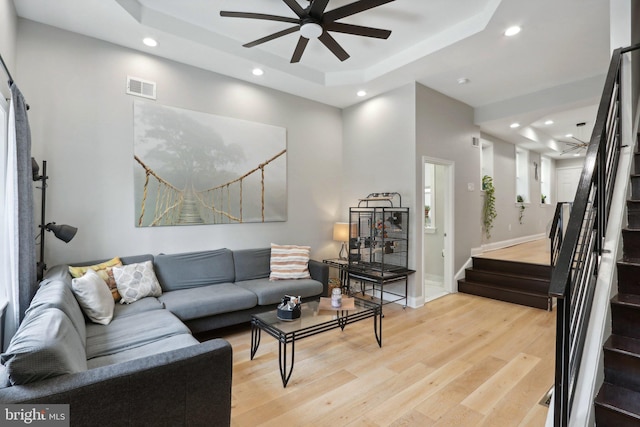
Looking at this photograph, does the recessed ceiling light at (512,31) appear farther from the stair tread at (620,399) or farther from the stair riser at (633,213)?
the stair tread at (620,399)

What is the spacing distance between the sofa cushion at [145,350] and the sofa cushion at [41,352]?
0.92 ft

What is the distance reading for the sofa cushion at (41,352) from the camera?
121 cm

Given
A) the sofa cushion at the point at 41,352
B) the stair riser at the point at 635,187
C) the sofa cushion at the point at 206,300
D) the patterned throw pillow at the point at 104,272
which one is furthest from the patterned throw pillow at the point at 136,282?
the stair riser at the point at 635,187

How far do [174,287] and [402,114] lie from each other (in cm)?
379

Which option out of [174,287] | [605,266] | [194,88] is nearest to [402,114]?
[194,88]

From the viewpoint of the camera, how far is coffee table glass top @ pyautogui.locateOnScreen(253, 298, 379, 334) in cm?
262

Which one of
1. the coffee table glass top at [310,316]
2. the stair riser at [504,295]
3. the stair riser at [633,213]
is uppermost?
the stair riser at [633,213]

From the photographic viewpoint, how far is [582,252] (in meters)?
1.40

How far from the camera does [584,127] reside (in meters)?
6.69

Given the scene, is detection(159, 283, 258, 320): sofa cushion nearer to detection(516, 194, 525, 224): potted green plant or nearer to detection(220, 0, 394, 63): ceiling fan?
detection(220, 0, 394, 63): ceiling fan

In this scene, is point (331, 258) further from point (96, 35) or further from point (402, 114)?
point (96, 35)

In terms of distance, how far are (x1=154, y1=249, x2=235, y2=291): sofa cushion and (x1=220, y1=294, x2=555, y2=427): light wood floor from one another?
2.23 feet

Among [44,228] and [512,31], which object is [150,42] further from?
[512,31]

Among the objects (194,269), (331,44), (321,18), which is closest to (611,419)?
(321,18)
